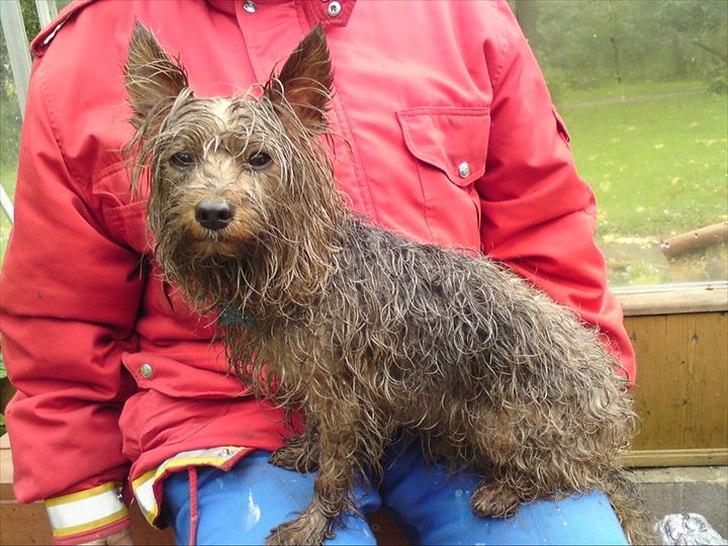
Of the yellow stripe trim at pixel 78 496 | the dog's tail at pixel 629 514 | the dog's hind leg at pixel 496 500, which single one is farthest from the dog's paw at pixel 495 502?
the yellow stripe trim at pixel 78 496

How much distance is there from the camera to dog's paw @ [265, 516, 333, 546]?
214 cm

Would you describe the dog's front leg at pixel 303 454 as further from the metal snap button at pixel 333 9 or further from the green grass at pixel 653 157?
the green grass at pixel 653 157

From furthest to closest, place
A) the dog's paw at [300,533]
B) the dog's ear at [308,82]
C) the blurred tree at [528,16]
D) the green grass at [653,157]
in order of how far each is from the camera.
Result: the green grass at [653,157], the blurred tree at [528,16], the dog's paw at [300,533], the dog's ear at [308,82]

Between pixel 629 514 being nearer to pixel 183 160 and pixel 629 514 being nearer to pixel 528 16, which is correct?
pixel 183 160

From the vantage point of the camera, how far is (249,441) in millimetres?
2408

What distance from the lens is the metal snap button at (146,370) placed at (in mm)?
2533

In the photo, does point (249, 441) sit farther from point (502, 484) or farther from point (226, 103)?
point (226, 103)

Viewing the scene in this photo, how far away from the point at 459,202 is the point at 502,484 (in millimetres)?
907

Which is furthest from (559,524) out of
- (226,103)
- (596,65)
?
(596,65)

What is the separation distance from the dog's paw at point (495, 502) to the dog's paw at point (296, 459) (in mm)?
509

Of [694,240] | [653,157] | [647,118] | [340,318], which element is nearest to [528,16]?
[647,118]

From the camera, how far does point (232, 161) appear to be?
190 cm

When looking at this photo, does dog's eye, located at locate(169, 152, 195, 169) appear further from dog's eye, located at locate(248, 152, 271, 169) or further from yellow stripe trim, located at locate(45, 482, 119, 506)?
yellow stripe trim, located at locate(45, 482, 119, 506)

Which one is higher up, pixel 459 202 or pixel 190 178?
pixel 190 178
